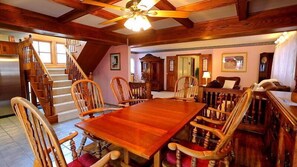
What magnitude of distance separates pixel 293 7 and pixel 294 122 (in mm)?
2582

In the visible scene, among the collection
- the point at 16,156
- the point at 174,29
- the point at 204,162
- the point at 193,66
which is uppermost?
the point at 174,29

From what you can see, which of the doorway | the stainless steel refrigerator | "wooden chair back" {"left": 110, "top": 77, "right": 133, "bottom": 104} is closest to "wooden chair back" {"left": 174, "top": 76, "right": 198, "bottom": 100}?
"wooden chair back" {"left": 110, "top": 77, "right": 133, "bottom": 104}

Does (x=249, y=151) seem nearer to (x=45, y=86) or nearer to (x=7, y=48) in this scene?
(x=45, y=86)

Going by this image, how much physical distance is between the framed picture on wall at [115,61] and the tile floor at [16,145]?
A: 2.12 metres

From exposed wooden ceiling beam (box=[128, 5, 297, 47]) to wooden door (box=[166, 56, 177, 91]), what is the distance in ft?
14.2

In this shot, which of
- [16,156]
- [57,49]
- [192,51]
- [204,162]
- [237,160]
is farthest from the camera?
[192,51]

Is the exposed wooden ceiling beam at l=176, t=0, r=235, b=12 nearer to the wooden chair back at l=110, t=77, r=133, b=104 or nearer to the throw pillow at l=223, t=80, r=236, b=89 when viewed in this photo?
the wooden chair back at l=110, t=77, r=133, b=104

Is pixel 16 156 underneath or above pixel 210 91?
underneath

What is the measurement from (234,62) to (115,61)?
4.89 m

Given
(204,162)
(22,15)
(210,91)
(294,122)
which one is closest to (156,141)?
(204,162)

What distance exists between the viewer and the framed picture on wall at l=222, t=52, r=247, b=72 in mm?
6402

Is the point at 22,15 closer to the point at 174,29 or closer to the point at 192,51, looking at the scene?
the point at 174,29

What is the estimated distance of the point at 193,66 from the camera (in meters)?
9.38

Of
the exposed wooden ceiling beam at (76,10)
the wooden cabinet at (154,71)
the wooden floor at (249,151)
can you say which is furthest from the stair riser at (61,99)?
the wooden cabinet at (154,71)
